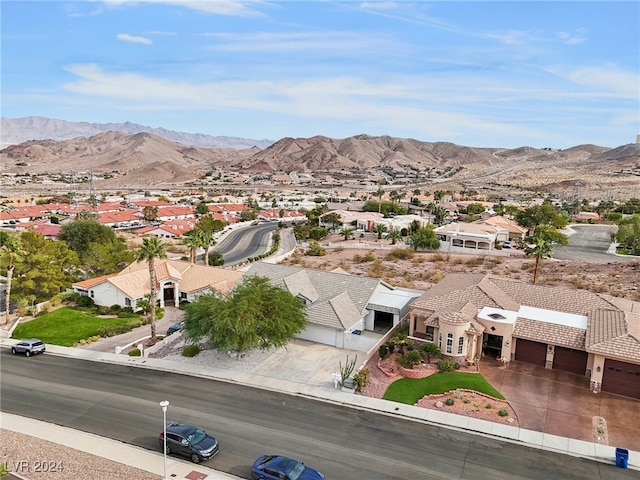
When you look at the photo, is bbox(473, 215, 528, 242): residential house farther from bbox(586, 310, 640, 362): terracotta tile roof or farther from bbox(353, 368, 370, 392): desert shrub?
bbox(353, 368, 370, 392): desert shrub

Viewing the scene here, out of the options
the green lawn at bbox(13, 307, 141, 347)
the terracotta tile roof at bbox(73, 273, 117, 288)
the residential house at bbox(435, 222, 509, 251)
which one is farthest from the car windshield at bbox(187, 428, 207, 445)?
the residential house at bbox(435, 222, 509, 251)

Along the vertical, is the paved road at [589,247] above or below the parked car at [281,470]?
above

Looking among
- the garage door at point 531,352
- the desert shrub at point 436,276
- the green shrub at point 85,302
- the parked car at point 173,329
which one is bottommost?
the green shrub at point 85,302

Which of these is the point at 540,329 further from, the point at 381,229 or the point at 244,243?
Answer: the point at 244,243

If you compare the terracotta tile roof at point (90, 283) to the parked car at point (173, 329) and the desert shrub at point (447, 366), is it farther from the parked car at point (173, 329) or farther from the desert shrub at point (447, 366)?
the desert shrub at point (447, 366)

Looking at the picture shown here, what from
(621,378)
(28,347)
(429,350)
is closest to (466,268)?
(429,350)

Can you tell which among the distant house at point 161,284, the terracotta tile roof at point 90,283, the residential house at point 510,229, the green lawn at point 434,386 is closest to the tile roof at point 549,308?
A: the green lawn at point 434,386
